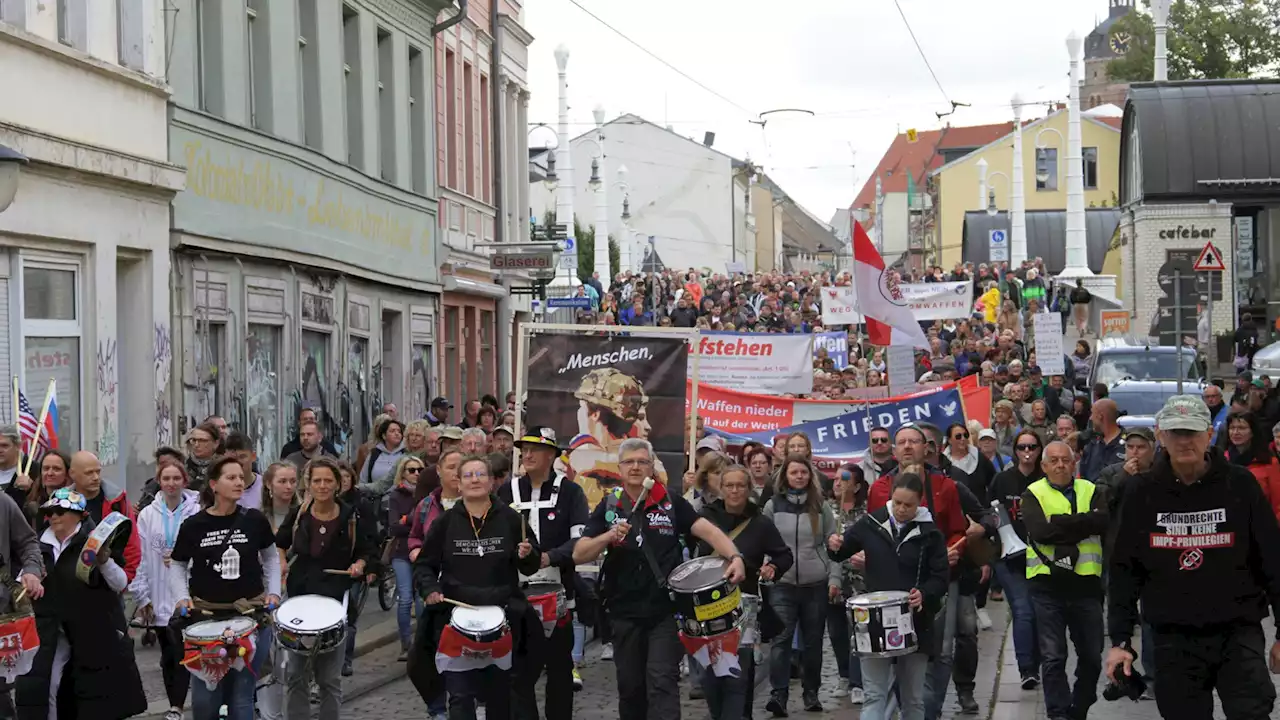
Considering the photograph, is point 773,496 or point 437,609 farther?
point 773,496

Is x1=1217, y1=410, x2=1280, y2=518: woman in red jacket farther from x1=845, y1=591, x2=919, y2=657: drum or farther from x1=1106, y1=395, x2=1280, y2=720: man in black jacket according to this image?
x1=1106, y1=395, x2=1280, y2=720: man in black jacket

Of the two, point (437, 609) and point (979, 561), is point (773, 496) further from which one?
point (437, 609)

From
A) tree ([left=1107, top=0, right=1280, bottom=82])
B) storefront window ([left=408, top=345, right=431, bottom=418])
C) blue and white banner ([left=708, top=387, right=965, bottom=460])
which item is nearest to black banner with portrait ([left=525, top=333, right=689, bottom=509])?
blue and white banner ([left=708, top=387, right=965, bottom=460])

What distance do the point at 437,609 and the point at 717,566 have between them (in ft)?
4.91

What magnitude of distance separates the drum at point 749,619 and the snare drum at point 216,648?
2646 mm

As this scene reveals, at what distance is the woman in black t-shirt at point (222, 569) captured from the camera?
1048cm

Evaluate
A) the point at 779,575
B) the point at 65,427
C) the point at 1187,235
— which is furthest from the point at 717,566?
the point at 1187,235

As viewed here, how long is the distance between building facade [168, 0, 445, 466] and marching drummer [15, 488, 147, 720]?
29.5ft

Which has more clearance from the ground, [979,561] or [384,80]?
[384,80]

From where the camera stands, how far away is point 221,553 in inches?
413

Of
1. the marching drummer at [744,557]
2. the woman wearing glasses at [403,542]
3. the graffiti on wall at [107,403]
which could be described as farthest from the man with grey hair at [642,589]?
the graffiti on wall at [107,403]

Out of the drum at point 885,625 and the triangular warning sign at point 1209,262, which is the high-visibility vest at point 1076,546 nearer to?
the drum at point 885,625

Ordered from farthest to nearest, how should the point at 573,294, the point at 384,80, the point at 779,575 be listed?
the point at 573,294, the point at 384,80, the point at 779,575

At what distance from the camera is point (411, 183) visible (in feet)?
98.2
